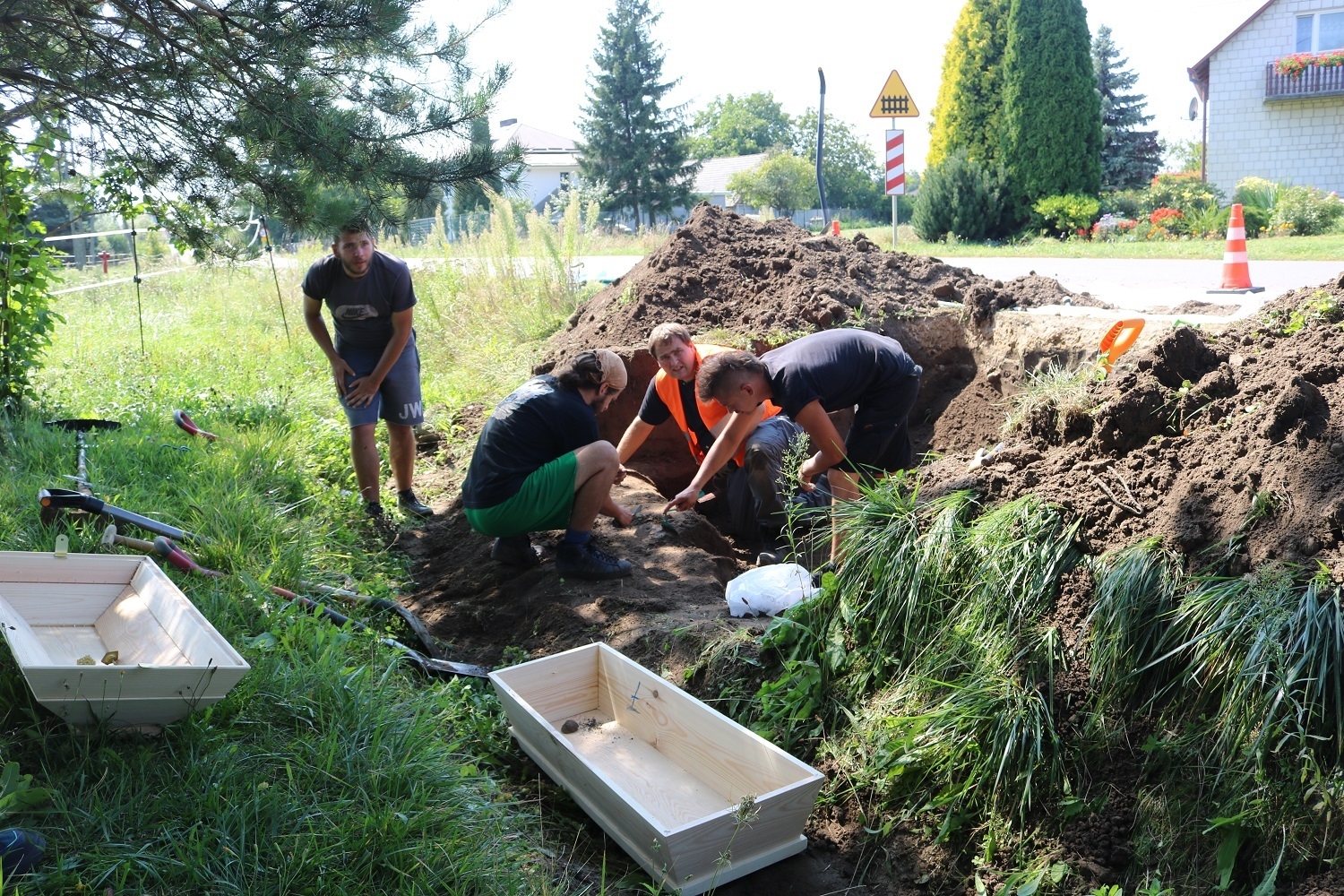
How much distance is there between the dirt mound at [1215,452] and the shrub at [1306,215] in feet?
53.6

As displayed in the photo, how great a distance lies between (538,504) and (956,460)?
6.89ft

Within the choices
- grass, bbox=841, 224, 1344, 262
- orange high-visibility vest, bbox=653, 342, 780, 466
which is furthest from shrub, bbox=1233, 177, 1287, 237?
orange high-visibility vest, bbox=653, 342, 780, 466

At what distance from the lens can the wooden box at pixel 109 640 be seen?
2.44 meters

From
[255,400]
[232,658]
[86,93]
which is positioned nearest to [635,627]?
[232,658]

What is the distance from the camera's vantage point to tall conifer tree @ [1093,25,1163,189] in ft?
110

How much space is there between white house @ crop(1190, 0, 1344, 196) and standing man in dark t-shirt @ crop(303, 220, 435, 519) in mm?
25702

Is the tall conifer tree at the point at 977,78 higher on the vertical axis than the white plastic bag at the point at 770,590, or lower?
higher

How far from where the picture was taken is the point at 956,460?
438 centimetres

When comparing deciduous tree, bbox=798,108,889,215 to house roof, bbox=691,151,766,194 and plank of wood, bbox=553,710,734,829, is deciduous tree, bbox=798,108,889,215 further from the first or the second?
plank of wood, bbox=553,710,734,829

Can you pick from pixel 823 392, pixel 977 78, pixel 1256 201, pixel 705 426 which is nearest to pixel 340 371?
pixel 705 426

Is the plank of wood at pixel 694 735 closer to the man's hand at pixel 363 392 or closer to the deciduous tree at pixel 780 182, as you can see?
the man's hand at pixel 363 392

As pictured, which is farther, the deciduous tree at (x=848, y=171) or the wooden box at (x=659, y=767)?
the deciduous tree at (x=848, y=171)

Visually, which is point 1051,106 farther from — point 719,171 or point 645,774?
point 719,171

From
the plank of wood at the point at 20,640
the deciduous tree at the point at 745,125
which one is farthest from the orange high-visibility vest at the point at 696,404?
the deciduous tree at the point at 745,125
